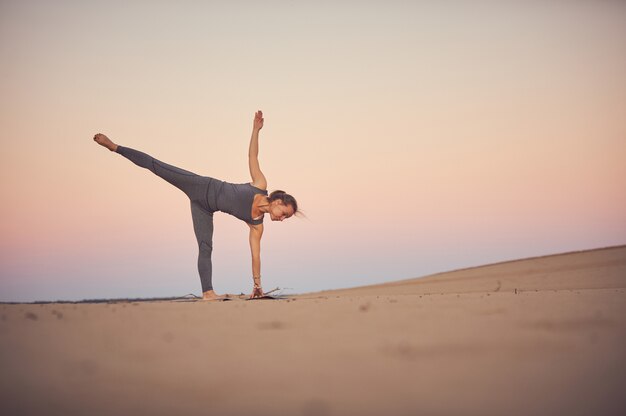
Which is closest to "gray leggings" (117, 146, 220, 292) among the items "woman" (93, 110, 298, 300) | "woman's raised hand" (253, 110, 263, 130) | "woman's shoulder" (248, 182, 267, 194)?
"woman" (93, 110, 298, 300)

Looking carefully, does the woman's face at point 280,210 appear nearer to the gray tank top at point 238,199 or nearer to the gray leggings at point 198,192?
the gray tank top at point 238,199

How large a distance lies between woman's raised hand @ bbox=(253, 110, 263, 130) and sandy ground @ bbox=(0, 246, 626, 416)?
2586mm

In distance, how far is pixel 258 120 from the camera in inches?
246

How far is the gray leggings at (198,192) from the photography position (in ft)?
21.0

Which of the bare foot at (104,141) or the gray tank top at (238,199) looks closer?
the bare foot at (104,141)

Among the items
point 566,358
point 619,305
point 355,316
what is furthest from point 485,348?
point 619,305

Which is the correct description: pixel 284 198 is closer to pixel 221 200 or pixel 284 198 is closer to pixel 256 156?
pixel 256 156

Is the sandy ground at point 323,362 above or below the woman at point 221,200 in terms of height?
below

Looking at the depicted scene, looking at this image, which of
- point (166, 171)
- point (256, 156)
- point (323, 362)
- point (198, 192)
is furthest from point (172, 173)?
point (323, 362)

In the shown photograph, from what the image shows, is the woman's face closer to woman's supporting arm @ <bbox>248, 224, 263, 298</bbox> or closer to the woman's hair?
the woman's hair

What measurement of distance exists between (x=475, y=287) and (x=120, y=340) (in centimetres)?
821

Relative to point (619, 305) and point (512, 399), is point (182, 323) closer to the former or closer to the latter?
point (512, 399)

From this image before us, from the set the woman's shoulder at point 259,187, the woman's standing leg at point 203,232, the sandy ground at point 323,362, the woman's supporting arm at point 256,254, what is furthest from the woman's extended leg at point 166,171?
the sandy ground at point 323,362

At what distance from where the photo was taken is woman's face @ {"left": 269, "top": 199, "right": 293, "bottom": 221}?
6.16 metres
